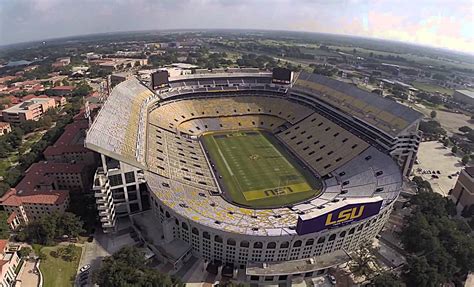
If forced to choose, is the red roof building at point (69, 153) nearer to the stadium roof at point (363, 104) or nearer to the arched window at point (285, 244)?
the arched window at point (285, 244)

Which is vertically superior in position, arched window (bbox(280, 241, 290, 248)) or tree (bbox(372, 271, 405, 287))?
arched window (bbox(280, 241, 290, 248))

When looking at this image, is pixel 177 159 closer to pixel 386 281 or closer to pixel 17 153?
pixel 386 281

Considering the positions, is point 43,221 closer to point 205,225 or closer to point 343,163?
point 205,225

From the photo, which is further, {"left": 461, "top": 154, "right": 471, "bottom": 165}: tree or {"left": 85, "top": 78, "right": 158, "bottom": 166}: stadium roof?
{"left": 461, "top": 154, "right": 471, "bottom": 165}: tree

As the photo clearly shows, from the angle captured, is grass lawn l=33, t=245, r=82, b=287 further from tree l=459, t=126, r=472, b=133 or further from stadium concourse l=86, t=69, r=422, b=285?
tree l=459, t=126, r=472, b=133

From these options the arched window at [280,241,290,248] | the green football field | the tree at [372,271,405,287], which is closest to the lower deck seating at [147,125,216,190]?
the green football field

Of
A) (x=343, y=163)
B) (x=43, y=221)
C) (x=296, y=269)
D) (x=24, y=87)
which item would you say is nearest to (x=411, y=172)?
(x=343, y=163)

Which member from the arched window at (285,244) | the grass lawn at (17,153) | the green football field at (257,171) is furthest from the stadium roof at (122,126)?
the grass lawn at (17,153)
